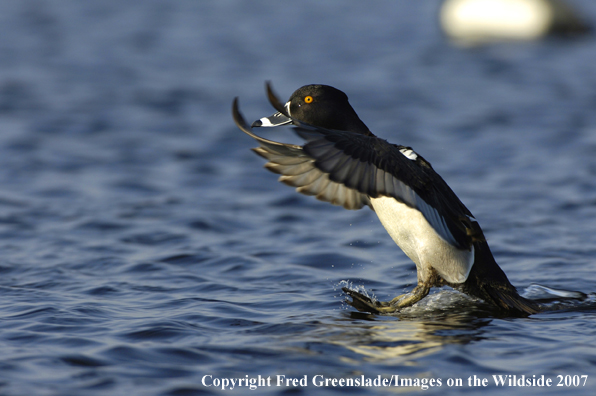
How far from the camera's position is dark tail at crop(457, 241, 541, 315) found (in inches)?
188

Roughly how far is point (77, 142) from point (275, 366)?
6574mm

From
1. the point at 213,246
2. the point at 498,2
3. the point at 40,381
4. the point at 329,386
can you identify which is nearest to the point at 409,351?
the point at 329,386

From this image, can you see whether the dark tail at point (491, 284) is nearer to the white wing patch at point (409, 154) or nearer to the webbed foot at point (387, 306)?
the webbed foot at point (387, 306)

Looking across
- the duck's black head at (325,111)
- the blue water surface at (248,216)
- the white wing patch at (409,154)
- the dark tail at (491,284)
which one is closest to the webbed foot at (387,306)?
the blue water surface at (248,216)

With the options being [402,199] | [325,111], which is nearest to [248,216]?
[325,111]

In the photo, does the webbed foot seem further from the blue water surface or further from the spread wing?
the spread wing

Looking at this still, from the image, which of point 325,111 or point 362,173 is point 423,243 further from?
point 325,111

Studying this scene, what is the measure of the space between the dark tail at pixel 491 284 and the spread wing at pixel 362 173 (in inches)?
8.1

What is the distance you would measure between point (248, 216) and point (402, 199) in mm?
3309

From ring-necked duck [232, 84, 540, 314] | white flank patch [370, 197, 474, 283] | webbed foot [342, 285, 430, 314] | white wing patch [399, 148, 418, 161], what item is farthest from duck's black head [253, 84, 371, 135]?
webbed foot [342, 285, 430, 314]

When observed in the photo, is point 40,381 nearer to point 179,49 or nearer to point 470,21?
point 179,49

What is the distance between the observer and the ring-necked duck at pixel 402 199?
4082mm

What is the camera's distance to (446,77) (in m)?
13.7

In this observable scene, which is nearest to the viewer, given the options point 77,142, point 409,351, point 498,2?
point 409,351
